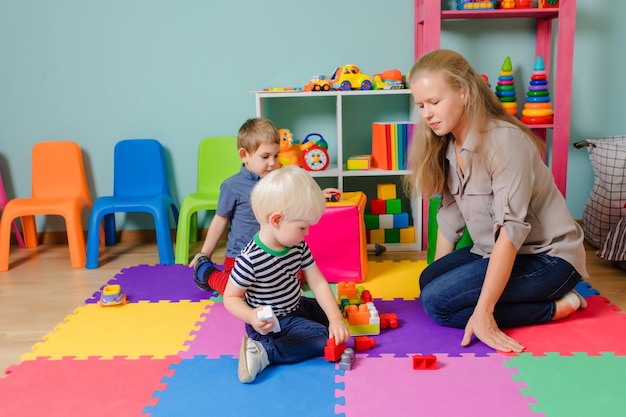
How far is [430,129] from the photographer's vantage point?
2.13 m

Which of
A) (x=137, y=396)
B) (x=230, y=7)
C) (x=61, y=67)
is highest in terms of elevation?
(x=230, y=7)

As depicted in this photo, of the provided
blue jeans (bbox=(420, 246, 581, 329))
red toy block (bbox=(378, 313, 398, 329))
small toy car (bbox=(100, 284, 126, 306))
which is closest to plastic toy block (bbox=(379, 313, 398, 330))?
red toy block (bbox=(378, 313, 398, 329))

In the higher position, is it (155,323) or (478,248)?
(478,248)

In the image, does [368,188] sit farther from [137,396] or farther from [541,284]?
[137,396]

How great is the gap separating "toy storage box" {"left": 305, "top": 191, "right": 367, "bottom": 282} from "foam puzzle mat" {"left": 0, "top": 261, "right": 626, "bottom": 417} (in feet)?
1.34

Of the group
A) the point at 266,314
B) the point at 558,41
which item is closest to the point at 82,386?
the point at 266,314

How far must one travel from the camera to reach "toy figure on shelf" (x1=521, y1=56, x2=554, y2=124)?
302cm

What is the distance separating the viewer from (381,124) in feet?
10.4

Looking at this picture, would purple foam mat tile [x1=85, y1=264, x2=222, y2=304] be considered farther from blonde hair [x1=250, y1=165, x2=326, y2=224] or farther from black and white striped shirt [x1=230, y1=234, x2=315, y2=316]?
→ blonde hair [x1=250, y1=165, x2=326, y2=224]

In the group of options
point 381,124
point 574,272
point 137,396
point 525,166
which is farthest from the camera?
point 381,124

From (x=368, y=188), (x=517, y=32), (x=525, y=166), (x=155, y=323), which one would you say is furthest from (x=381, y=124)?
(x=155, y=323)

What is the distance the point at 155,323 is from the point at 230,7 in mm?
1841

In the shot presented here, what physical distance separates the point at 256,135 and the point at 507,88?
1.39 meters

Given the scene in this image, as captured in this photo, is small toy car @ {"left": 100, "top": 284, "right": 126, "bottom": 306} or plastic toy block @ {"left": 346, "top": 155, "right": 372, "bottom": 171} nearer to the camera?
small toy car @ {"left": 100, "top": 284, "right": 126, "bottom": 306}
